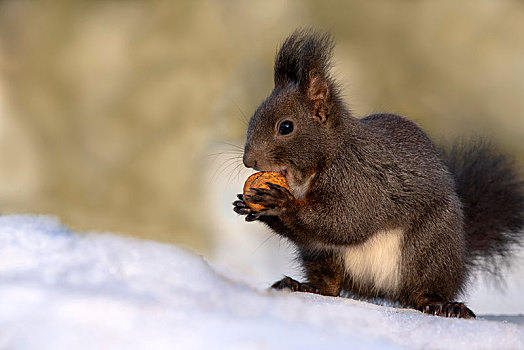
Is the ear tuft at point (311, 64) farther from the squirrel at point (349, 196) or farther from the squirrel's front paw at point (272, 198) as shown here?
the squirrel's front paw at point (272, 198)

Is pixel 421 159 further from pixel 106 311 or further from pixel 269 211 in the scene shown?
pixel 106 311

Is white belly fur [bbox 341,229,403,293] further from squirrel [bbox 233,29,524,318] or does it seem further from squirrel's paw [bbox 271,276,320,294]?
squirrel's paw [bbox 271,276,320,294]

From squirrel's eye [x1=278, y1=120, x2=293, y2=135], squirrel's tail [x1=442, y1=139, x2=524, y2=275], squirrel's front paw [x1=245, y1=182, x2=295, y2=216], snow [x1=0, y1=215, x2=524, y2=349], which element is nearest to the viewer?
snow [x1=0, y1=215, x2=524, y2=349]

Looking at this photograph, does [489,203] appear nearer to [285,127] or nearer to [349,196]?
[349,196]

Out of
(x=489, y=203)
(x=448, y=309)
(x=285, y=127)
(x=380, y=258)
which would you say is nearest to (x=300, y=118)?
(x=285, y=127)

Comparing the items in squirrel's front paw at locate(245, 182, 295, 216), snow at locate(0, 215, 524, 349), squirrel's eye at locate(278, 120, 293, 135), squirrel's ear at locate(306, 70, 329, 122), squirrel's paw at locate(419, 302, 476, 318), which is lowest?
snow at locate(0, 215, 524, 349)

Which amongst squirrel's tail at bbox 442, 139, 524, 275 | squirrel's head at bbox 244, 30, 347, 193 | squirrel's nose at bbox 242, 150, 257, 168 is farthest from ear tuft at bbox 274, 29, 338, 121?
squirrel's tail at bbox 442, 139, 524, 275
